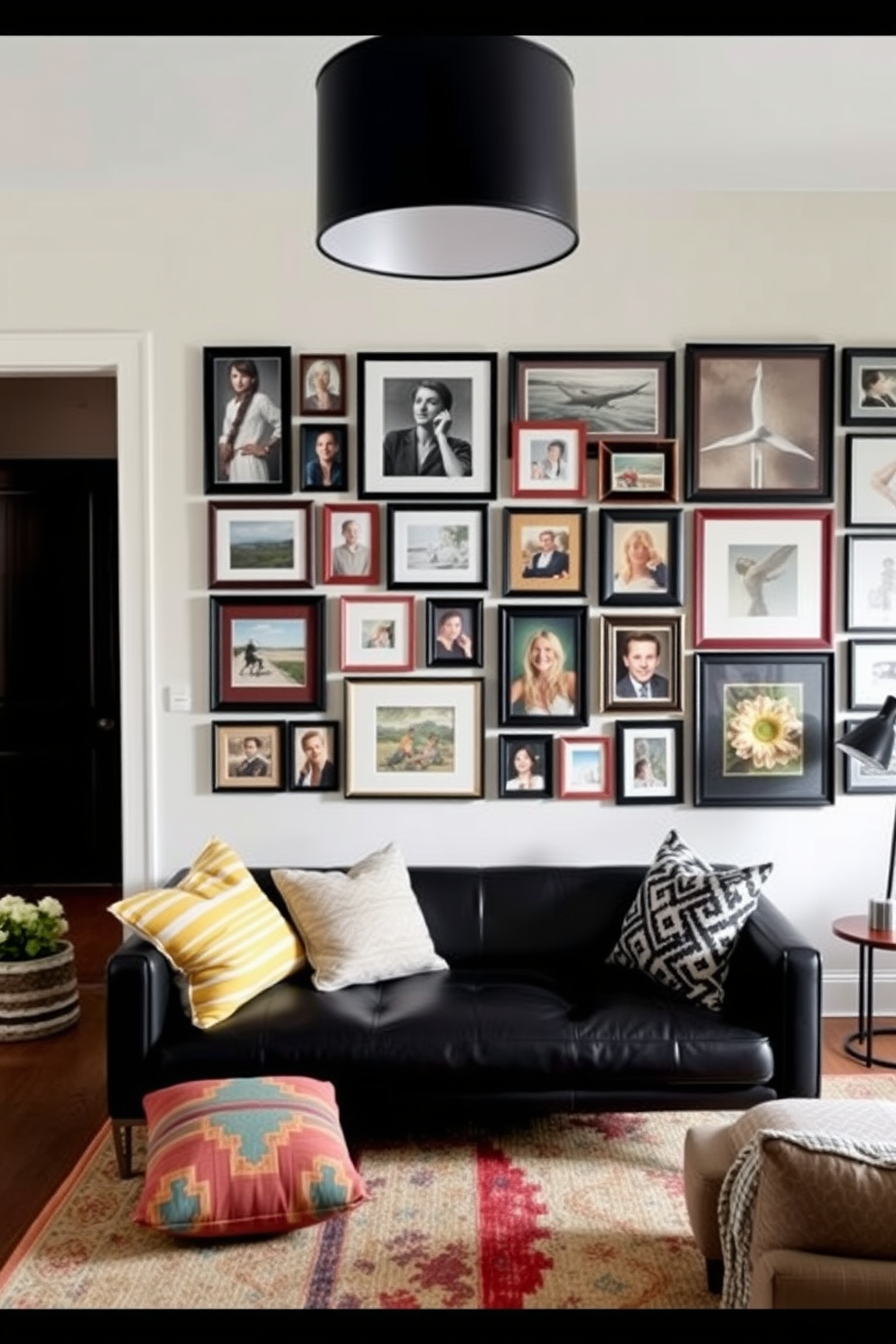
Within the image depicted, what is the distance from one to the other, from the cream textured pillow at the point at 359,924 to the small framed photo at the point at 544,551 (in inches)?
45.0

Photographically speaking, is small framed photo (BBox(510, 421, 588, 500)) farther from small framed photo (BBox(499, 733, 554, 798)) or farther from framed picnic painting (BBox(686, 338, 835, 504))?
small framed photo (BBox(499, 733, 554, 798))

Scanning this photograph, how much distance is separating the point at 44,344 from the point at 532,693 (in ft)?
6.92

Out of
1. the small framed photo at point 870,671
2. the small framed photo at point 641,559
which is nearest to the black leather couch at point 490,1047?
the small framed photo at point 870,671

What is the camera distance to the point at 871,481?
3988 millimetres

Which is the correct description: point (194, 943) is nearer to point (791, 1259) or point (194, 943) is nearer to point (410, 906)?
Result: point (410, 906)

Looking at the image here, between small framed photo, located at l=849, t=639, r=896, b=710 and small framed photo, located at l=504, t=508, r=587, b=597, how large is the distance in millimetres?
1026

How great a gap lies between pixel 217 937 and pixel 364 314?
86.3 inches

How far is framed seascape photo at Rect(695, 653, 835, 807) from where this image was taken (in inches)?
157

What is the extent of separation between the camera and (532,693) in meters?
3.99

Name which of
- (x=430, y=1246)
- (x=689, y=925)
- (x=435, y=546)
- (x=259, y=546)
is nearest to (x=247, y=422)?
(x=259, y=546)

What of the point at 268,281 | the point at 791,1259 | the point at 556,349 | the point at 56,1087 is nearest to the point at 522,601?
the point at 556,349

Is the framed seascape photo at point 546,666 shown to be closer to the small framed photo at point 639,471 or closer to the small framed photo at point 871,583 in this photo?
the small framed photo at point 639,471

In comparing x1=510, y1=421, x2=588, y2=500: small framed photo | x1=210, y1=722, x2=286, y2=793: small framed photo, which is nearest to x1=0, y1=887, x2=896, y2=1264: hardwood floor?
x1=210, y1=722, x2=286, y2=793: small framed photo

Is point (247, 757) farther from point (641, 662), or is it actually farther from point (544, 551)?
point (641, 662)
